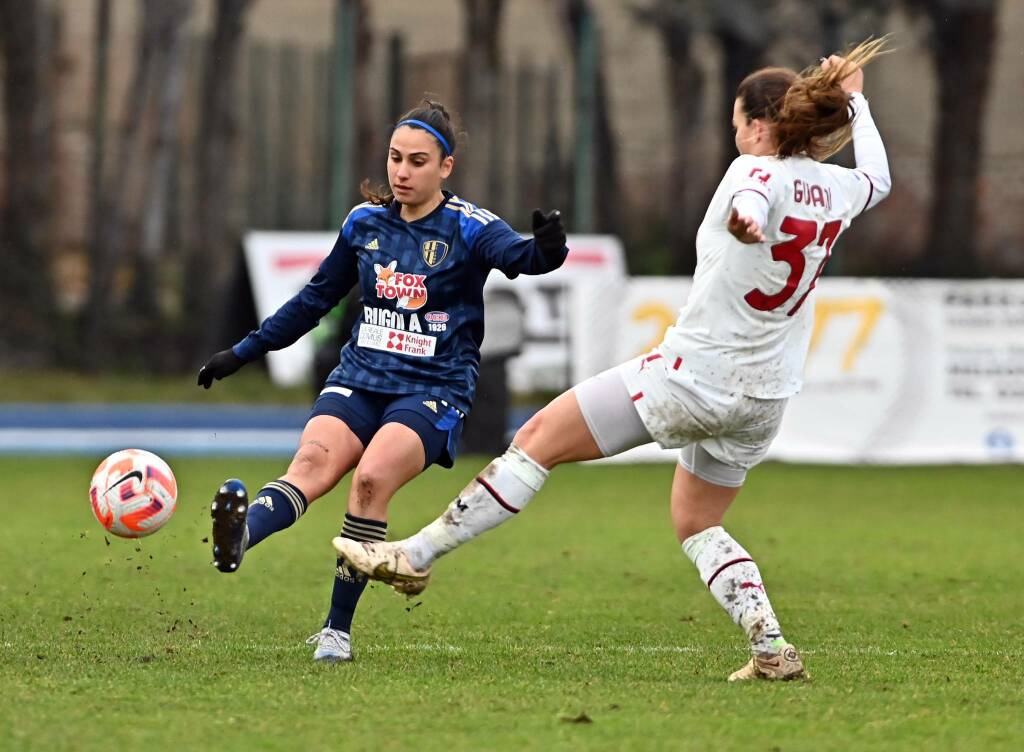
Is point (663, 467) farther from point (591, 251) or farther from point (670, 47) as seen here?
point (670, 47)

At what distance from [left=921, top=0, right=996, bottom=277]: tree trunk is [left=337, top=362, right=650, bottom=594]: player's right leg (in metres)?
16.4

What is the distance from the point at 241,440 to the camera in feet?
55.8

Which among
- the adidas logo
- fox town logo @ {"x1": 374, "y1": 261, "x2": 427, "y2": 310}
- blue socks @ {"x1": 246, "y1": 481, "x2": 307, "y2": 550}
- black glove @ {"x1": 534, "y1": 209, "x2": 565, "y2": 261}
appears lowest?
the adidas logo

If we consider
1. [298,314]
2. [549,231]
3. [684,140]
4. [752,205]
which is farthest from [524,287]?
[752,205]

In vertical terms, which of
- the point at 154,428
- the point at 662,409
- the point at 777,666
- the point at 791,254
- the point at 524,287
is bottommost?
the point at 154,428

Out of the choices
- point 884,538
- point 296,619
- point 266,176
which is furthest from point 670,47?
point 296,619

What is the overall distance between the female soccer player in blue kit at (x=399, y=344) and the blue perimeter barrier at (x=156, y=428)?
32.6ft

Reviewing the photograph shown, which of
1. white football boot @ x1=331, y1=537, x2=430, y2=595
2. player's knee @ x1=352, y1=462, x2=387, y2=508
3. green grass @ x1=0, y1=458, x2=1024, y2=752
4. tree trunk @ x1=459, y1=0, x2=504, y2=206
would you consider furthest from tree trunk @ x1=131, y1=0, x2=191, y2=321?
white football boot @ x1=331, y1=537, x2=430, y2=595

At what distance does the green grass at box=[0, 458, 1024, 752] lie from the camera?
4770 mm

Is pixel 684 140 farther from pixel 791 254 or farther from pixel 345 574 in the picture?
pixel 791 254

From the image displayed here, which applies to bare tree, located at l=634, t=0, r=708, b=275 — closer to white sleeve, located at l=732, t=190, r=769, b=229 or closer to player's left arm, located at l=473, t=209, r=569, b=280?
player's left arm, located at l=473, t=209, r=569, b=280

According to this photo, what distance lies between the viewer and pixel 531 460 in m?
5.43

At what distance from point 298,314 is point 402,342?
0.44 meters

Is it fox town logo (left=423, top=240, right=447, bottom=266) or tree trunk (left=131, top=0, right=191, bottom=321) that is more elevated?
fox town logo (left=423, top=240, right=447, bottom=266)
